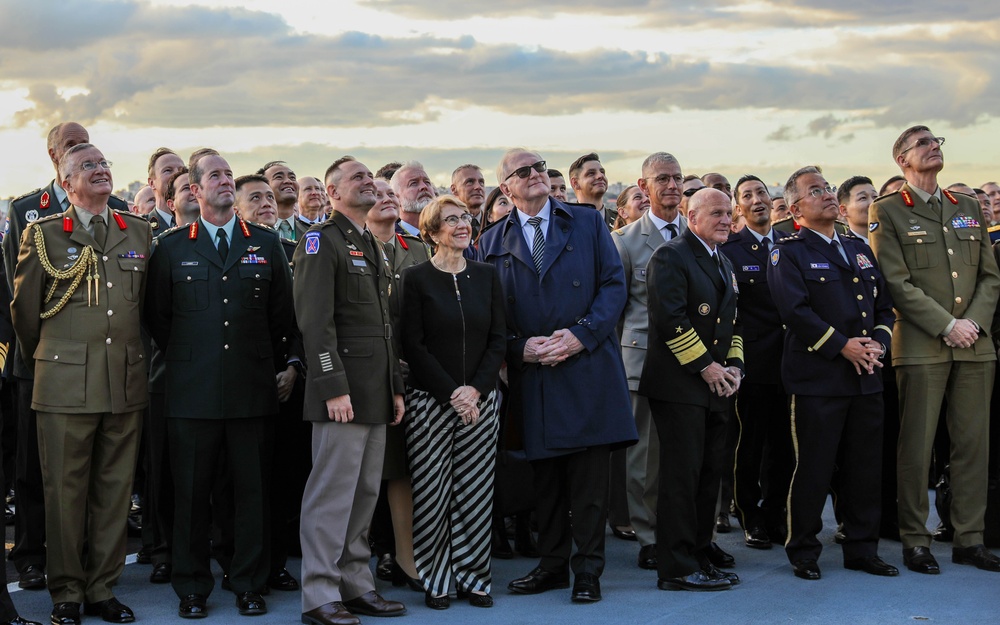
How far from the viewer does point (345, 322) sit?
527 centimetres

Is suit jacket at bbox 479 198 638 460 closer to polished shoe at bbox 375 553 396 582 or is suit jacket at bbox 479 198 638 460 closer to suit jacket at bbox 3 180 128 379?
polished shoe at bbox 375 553 396 582

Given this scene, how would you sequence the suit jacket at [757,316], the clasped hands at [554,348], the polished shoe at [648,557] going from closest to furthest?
the clasped hands at [554,348] < the polished shoe at [648,557] < the suit jacket at [757,316]

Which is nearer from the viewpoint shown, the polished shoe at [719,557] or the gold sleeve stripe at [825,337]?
the gold sleeve stripe at [825,337]

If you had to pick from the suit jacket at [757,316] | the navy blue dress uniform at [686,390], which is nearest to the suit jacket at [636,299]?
the suit jacket at [757,316]

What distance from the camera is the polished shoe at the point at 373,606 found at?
5.32 m

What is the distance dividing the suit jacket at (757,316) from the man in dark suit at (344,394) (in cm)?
242

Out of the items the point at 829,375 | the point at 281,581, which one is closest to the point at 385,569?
the point at 281,581

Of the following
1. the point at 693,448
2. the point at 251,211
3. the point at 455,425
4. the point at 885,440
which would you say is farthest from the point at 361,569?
the point at 885,440

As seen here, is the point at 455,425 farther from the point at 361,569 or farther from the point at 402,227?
the point at 402,227

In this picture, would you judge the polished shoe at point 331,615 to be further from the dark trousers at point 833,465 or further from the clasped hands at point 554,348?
the dark trousers at point 833,465

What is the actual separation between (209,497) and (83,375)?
81 cm

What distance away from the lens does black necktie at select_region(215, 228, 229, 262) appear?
5.44 m

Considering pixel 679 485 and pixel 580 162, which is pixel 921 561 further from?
pixel 580 162

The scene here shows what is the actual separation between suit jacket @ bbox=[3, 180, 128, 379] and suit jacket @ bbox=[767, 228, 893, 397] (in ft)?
11.7
